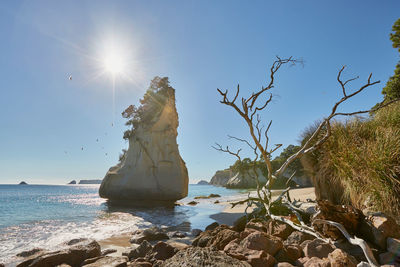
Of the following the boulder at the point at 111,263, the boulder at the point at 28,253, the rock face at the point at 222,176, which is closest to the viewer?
the boulder at the point at 111,263

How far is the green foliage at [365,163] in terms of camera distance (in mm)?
3521

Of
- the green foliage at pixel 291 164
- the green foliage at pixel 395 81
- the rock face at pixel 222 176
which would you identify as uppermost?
the green foliage at pixel 395 81

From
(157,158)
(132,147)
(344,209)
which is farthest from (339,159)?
(132,147)

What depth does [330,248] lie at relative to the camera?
2.55m

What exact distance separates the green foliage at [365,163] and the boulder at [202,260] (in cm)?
304

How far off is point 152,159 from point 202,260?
838 inches

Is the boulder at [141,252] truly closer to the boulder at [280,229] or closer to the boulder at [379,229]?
the boulder at [280,229]

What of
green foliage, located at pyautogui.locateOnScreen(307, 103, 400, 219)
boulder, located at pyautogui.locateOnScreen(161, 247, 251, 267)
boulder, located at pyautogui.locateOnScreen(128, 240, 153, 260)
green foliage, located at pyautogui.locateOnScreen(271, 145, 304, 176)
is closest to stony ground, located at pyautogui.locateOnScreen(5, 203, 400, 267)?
boulder, located at pyautogui.locateOnScreen(161, 247, 251, 267)

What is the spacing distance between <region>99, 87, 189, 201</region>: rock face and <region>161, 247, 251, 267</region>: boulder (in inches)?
769

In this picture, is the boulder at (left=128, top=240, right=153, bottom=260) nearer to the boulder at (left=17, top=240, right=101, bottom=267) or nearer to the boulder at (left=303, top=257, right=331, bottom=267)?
the boulder at (left=17, top=240, right=101, bottom=267)

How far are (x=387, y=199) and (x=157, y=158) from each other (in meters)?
20.9

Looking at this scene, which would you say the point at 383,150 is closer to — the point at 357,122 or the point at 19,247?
the point at 357,122

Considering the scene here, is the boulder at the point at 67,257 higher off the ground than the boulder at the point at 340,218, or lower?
Answer: lower

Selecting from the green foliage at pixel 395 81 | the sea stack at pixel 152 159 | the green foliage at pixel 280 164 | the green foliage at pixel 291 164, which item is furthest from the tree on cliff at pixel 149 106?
the green foliage at pixel 395 81
